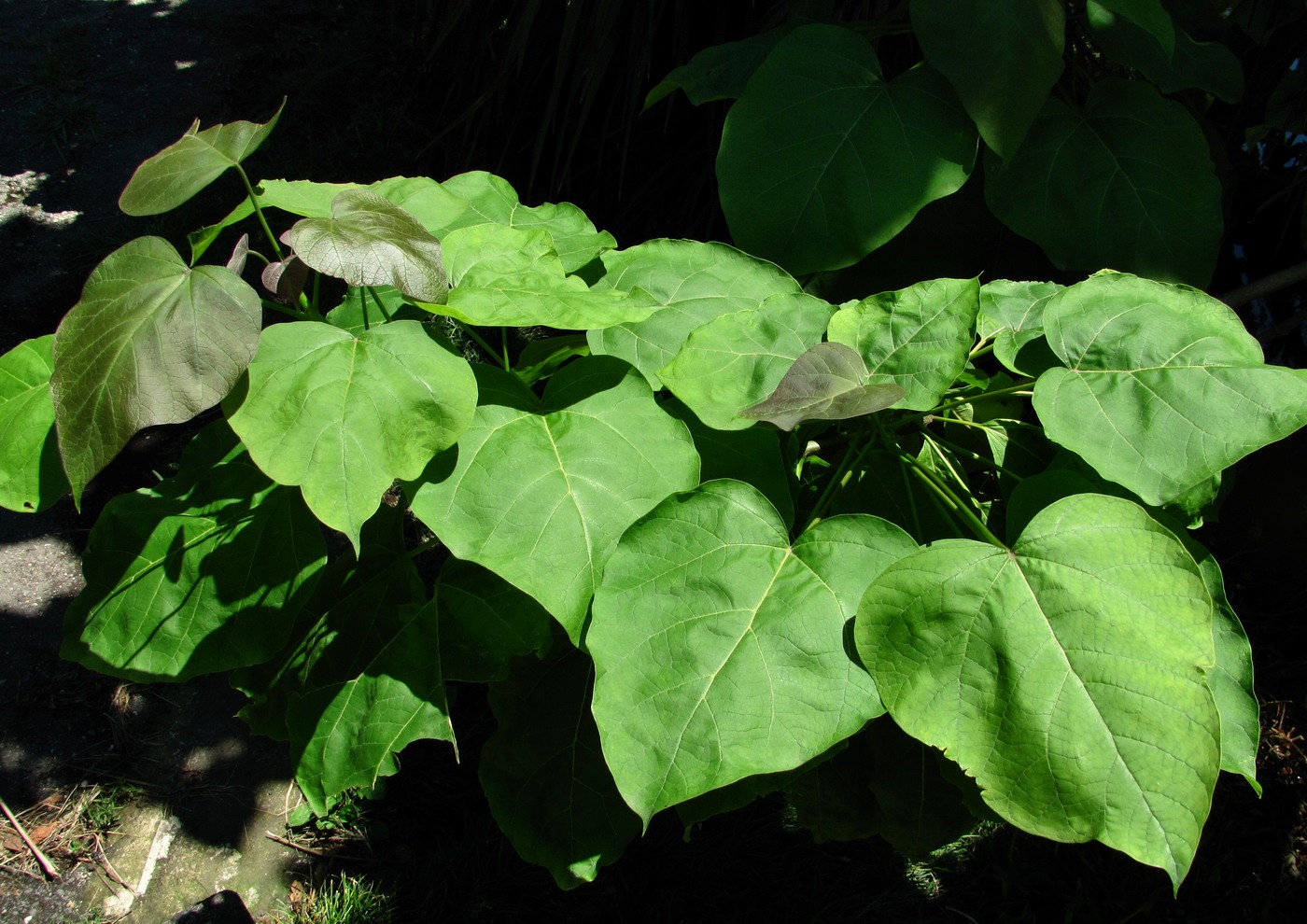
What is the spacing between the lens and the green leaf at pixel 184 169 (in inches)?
40.8

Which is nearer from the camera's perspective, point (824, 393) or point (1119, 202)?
point (824, 393)

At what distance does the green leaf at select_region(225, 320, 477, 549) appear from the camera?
98 centimetres

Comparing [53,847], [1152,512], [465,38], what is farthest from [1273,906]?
[465,38]

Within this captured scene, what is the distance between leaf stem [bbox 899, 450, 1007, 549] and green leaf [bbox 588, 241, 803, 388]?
290 millimetres

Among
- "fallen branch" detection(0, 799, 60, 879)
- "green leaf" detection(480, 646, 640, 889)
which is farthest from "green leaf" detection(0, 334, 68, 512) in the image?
"fallen branch" detection(0, 799, 60, 879)

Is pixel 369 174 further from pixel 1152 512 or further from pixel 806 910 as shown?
pixel 1152 512

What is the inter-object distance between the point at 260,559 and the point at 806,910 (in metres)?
1.66

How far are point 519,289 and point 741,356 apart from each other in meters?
0.28

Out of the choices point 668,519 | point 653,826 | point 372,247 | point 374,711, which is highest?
point 372,247

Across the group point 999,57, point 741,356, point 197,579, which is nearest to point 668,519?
point 741,356

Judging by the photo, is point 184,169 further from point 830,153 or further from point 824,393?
point 830,153

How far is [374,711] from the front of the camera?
4.15 ft

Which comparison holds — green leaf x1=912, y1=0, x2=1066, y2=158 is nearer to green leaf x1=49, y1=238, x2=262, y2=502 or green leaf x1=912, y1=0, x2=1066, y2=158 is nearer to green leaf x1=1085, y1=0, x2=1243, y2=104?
green leaf x1=1085, y1=0, x2=1243, y2=104

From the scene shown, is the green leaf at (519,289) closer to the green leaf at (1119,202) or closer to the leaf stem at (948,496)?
the leaf stem at (948,496)
